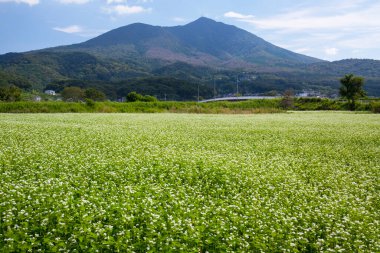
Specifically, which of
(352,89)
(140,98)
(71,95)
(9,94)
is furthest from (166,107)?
(71,95)

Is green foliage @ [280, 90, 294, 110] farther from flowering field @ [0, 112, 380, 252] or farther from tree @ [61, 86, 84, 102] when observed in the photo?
tree @ [61, 86, 84, 102]

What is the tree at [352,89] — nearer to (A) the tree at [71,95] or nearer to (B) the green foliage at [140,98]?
(B) the green foliage at [140,98]

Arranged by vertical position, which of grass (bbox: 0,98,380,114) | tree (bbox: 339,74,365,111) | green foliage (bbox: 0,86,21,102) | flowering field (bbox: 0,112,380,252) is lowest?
flowering field (bbox: 0,112,380,252)

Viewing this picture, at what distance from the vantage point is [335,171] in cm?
1577

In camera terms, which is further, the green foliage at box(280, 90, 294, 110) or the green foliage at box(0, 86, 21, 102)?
the green foliage at box(0, 86, 21, 102)

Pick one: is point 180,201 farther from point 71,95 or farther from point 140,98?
point 71,95

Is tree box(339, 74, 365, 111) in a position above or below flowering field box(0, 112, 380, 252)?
above

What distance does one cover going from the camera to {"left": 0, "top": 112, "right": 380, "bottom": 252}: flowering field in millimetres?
7914

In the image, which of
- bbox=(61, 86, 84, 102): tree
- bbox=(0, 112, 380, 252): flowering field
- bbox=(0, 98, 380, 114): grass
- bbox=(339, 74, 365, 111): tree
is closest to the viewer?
bbox=(0, 112, 380, 252): flowering field

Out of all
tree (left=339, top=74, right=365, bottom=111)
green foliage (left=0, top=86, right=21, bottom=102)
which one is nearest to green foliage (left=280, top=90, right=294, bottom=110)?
tree (left=339, top=74, right=365, bottom=111)

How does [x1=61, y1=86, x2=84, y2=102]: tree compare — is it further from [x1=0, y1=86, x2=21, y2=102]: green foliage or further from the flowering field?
the flowering field

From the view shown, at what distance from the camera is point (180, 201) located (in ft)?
33.0

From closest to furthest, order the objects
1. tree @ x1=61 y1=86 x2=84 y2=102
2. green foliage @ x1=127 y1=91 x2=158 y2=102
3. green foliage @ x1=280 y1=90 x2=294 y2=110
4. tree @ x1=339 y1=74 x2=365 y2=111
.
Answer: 1. tree @ x1=339 y1=74 x2=365 y2=111
2. green foliage @ x1=280 y1=90 x2=294 y2=110
3. green foliage @ x1=127 y1=91 x2=158 y2=102
4. tree @ x1=61 y1=86 x2=84 y2=102

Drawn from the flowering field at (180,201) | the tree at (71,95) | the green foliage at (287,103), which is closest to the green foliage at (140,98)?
the green foliage at (287,103)
